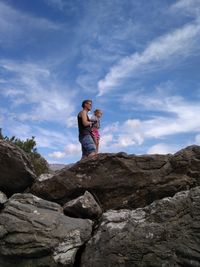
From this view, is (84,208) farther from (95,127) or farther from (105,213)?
(95,127)

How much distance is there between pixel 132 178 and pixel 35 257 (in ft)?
11.5

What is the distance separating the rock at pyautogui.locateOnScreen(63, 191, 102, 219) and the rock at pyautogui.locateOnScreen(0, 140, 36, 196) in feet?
5.95

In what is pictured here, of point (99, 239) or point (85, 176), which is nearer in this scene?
point (99, 239)

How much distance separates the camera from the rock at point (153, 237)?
33.2ft

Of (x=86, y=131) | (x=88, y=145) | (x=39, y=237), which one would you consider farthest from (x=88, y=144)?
(x=39, y=237)

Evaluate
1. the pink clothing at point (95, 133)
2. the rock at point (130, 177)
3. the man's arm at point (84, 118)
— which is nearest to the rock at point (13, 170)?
the rock at point (130, 177)

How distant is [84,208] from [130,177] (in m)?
1.60

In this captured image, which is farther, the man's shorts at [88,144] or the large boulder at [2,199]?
the man's shorts at [88,144]

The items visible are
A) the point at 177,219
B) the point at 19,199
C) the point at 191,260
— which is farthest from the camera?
the point at 19,199

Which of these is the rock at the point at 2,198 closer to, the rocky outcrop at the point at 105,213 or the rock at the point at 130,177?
the rocky outcrop at the point at 105,213

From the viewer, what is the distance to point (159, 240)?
10.4m

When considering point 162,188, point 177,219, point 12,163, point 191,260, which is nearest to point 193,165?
point 162,188

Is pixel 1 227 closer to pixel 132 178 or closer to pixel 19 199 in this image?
pixel 19 199

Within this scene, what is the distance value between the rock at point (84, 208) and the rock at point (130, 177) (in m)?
0.52
